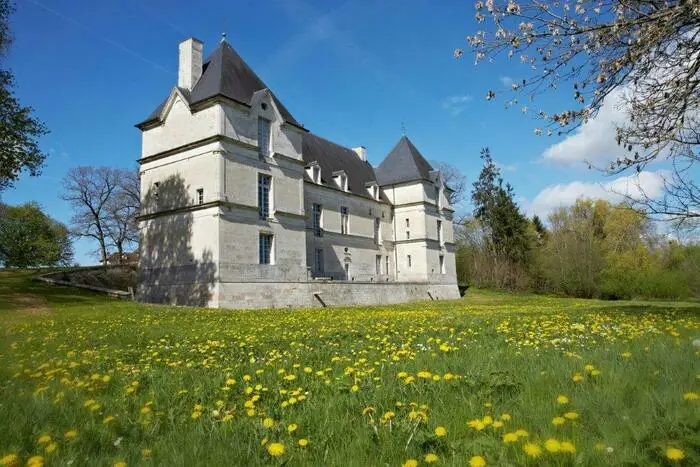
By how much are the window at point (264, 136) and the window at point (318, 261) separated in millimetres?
10400

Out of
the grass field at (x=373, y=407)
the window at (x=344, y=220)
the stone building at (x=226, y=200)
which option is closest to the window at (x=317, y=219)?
the stone building at (x=226, y=200)

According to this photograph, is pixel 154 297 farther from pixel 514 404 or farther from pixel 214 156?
pixel 514 404

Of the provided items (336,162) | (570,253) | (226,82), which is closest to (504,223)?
(570,253)

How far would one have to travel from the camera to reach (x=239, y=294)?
25.7 meters

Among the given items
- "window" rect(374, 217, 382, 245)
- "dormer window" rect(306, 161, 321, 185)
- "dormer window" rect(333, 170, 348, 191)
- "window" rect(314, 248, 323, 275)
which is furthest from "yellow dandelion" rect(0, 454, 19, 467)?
"window" rect(374, 217, 382, 245)

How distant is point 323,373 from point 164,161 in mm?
26560

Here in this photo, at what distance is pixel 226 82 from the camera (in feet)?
89.6

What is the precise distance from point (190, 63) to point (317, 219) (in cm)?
1458

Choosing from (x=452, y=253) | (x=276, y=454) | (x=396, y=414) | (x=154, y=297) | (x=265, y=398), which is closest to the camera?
(x=276, y=454)

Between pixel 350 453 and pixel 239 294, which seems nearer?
pixel 350 453

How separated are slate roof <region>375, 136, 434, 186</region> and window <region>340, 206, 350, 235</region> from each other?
27.8ft

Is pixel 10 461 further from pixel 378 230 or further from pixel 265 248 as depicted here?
pixel 378 230

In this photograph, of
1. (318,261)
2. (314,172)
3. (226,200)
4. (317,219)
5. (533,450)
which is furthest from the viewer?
(314,172)

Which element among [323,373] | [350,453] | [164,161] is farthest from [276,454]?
[164,161]
